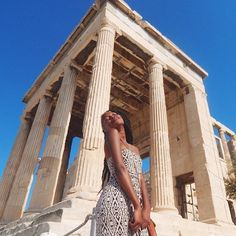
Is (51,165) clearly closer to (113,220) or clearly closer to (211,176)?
(211,176)

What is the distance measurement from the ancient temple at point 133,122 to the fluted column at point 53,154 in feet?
0.17

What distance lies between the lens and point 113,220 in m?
2.21

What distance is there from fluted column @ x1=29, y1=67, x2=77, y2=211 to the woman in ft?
34.6

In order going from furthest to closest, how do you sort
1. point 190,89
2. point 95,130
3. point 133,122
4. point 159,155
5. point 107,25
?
point 133,122
point 190,89
point 107,25
point 159,155
point 95,130

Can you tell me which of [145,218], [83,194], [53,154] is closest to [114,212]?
[145,218]

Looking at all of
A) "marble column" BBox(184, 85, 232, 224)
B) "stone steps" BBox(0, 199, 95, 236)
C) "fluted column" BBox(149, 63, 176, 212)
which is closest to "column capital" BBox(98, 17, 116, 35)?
"fluted column" BBox(149, 63, 176, 212)

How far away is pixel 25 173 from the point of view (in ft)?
51.0

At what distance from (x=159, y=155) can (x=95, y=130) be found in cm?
402

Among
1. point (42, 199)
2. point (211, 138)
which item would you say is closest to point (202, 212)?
point (211, 138)

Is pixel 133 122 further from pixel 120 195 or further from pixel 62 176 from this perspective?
pixel 120 195

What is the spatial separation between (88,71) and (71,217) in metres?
14.5

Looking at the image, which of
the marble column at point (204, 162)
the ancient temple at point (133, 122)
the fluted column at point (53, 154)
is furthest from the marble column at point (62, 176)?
the marble column at point (204, 162)

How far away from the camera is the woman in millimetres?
2211

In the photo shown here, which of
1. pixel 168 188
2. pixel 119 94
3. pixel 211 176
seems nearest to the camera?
pixel 168 188
